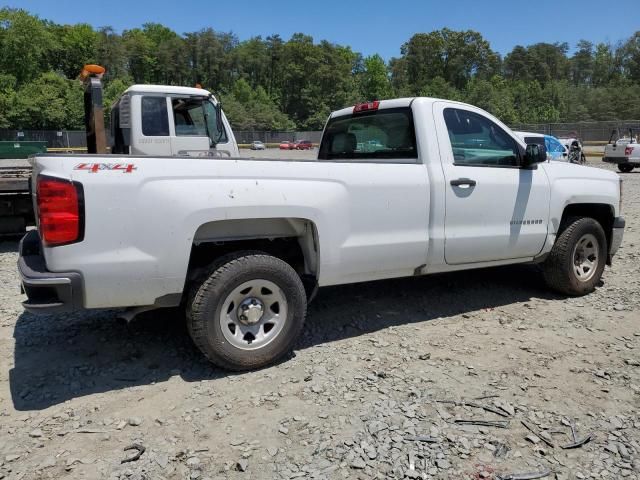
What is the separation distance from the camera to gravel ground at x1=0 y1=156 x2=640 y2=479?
9.32 feet

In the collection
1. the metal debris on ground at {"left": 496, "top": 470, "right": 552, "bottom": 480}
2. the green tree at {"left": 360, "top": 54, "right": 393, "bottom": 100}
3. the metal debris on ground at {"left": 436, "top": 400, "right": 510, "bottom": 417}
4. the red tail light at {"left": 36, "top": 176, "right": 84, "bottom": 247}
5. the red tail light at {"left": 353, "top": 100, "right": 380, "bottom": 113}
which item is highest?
the green tree at {"left": 360, "top": 54, "right": 393, "bottom": 100}

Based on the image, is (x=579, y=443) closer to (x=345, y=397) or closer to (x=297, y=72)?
(x=345, y=397)

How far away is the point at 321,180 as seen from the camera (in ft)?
12.7

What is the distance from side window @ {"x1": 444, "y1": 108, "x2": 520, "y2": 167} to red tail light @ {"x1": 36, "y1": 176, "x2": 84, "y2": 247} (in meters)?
3.03

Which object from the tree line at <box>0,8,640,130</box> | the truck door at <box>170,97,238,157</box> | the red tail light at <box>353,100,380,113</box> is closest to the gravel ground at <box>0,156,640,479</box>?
the red tail light at <box>353,100,380,113</box>

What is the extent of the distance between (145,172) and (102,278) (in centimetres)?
70

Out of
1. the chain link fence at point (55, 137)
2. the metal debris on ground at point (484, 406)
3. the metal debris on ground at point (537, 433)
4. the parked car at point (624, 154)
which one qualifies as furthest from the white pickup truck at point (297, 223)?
the chain link fence at point (55, 137)

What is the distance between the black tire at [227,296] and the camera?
356 centimetres

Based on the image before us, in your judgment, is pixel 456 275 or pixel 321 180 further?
pixel 456 275

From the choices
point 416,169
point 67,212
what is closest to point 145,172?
point 67,212

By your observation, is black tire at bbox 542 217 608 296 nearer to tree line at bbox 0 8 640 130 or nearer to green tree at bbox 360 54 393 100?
tree line at bbox 0 8 640 130

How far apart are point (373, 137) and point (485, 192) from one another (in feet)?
3.89

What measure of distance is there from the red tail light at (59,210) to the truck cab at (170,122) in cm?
484

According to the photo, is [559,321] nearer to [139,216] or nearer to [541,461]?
[541,461]
